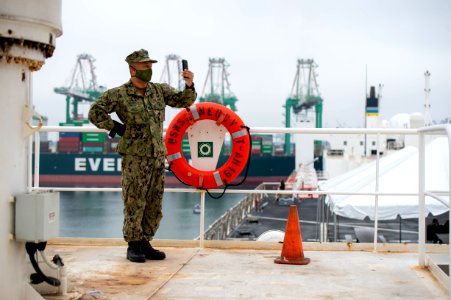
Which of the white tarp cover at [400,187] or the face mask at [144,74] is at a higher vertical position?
the face mask at [144,74]

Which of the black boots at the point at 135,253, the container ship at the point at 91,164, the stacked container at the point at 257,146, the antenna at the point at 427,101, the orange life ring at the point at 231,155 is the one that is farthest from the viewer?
the stacked container at the point at 257,146

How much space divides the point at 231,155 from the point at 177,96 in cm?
60

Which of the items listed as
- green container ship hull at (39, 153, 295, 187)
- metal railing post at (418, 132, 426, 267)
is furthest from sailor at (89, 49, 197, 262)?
green container ship hull at (39, 153, 295, 187)

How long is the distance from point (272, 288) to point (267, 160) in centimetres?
4725

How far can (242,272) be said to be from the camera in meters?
2.96

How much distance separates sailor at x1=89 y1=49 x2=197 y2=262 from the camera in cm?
307

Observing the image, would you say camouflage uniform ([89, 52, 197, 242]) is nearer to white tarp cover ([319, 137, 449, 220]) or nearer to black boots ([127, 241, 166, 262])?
black boots ([127, 241, 166, 262])

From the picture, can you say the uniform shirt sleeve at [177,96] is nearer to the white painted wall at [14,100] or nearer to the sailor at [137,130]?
the sailor at [137,130]

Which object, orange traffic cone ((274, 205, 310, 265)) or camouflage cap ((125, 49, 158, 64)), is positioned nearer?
camouflage cap ((125, 49, 158, 64))

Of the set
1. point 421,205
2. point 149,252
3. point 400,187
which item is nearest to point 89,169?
point 400,187

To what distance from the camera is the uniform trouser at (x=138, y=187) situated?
10.2 feet

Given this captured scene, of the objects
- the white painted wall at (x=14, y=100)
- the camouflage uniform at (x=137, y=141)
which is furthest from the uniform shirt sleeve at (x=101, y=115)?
the white painted wall at (x=14, y=100)

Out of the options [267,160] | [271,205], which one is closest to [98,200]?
[267,160]

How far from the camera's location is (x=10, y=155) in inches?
80.7
